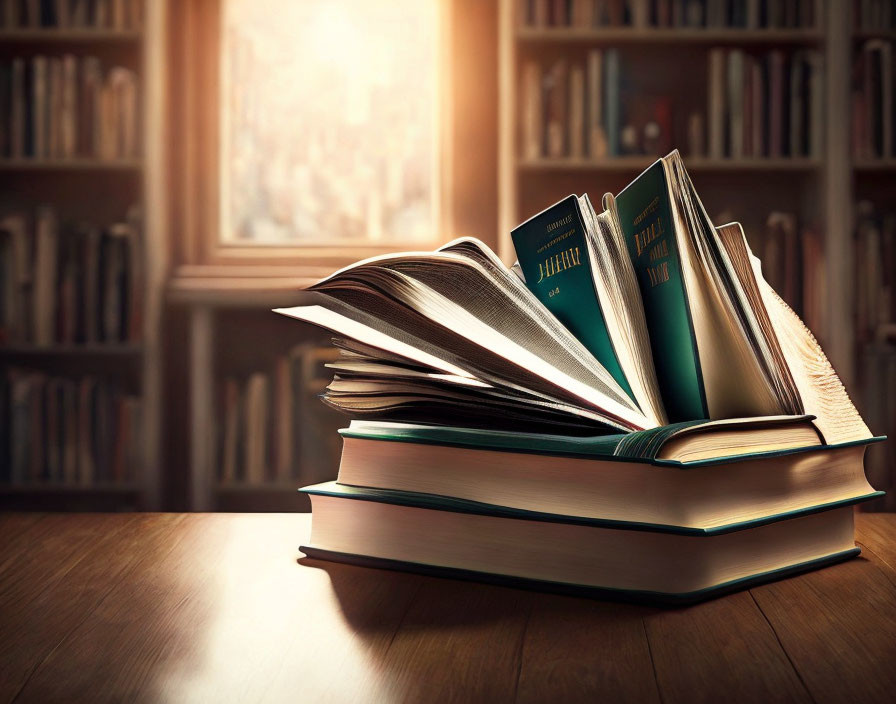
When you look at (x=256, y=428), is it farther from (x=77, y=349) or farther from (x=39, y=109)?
(x=39, y=109)

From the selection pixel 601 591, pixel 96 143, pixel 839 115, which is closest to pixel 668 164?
pixel 601 591

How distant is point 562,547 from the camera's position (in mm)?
375

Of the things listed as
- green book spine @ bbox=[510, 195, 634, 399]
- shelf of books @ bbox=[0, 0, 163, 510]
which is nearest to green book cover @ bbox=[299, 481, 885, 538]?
green book spine @ bbox=[510, 195, 634, 399]

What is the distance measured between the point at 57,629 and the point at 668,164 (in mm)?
385

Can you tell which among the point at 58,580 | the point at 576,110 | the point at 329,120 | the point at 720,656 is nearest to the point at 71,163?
the point at 329,120

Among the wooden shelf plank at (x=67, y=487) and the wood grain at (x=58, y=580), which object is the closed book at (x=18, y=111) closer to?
the wooden shelf plank at (x=67, y=487)

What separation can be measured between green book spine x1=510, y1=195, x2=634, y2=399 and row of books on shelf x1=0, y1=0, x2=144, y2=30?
2026 mm

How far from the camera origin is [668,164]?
46 centimetres

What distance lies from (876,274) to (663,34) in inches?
33.4

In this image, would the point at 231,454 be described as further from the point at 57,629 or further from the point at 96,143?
the point at 57,629

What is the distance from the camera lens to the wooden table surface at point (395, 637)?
278 millimetres

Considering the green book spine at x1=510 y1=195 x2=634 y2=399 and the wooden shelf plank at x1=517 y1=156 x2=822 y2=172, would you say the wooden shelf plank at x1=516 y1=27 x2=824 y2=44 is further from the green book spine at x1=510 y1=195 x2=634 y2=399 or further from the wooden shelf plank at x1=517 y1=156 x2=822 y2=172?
the green book spine at x1=510 y1=195 x2=634 y2=399

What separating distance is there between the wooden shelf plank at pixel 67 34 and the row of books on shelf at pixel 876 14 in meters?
1.90

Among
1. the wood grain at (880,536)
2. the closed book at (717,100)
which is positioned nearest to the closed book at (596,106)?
the closed book at (717,100)
